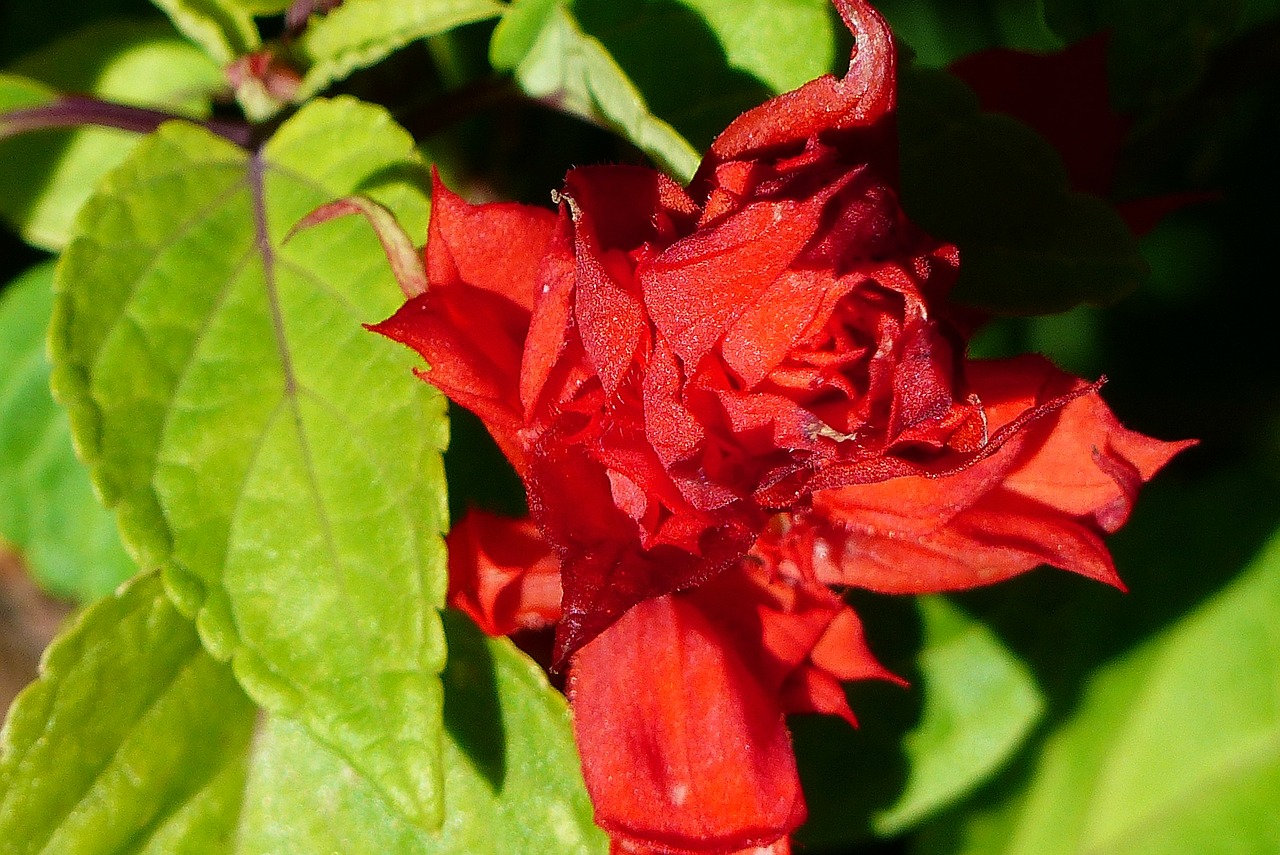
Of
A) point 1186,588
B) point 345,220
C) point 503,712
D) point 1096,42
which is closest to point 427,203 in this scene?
point 345,220

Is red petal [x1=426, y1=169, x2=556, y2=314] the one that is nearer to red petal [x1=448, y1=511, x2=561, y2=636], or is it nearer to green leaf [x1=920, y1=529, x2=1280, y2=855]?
red petal [x1=448, y1=511, x2=561, y2=636]

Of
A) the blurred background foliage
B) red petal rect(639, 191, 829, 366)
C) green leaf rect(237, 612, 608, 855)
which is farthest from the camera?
the blurred background foliage

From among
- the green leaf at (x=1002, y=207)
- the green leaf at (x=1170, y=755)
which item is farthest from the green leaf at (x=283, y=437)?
the green leaf at (x=1170, y=755)

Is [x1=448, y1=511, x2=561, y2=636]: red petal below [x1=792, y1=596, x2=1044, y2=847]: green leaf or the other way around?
the other way around

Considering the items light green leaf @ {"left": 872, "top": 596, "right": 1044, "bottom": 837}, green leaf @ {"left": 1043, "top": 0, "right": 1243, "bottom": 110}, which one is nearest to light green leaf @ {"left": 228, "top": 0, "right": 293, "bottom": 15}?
green leaf @ {"left": 1043, "top": 0, "right": 1243, "bottom": 110}

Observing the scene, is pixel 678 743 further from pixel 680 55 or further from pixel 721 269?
pixel 680 55

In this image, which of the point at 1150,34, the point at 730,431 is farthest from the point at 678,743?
the point at 1150,34
